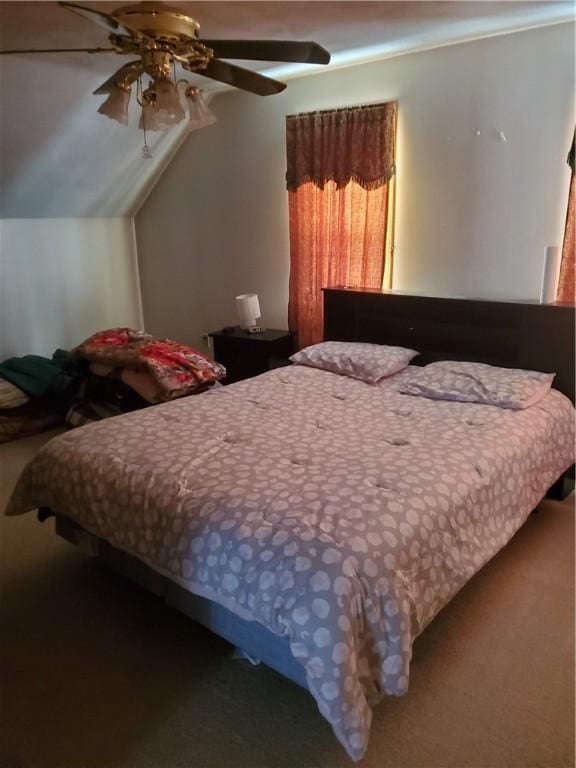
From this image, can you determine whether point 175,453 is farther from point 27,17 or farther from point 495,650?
point 27,17

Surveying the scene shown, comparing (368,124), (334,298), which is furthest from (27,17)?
(334,298)

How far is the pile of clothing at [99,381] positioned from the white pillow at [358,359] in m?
0.77

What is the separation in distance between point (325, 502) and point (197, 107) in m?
1.42

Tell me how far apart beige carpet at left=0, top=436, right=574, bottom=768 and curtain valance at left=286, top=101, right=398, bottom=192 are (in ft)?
7.88

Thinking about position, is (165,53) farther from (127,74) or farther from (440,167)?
(440,167)

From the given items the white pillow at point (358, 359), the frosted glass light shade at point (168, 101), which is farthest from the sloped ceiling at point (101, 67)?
the white pillow at point (358, 359)

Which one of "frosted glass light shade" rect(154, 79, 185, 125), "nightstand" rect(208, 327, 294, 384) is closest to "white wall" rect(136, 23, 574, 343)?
"nightstand" rect(208, 327, 294, 384)

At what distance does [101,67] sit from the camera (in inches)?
120

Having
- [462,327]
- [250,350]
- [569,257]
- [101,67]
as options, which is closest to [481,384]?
[462,327]

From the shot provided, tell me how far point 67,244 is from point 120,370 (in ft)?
5.06

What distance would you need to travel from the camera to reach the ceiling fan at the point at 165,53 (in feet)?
5.09

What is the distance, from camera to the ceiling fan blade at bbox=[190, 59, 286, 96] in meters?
1.90

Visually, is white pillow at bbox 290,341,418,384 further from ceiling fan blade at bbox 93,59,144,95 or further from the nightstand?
ceiling fan blade at bbox 93,59,144,95

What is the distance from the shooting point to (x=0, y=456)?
11.6 feet
